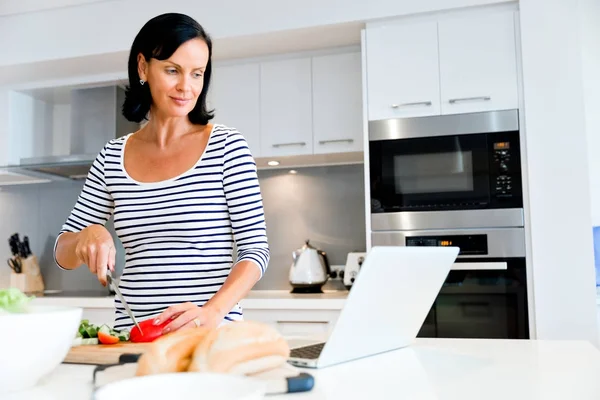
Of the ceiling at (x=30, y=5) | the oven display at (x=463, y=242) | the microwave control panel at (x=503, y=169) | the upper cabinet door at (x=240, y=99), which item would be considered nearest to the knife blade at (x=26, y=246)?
the ceiling at (x=30, y=5)

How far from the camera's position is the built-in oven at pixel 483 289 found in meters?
2.36

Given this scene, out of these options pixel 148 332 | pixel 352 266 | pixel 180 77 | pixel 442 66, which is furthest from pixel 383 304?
pixel 352 266

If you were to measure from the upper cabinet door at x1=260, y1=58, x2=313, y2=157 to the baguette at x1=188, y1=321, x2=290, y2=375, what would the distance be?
6.92 ft

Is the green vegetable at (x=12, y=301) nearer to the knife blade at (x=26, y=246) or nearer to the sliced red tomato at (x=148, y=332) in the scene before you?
the sliced red tomato at (x=148, y=332)

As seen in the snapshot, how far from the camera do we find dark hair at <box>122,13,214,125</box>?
4.28ft

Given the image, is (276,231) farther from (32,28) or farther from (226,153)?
(226,153)

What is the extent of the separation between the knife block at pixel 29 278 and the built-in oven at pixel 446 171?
211 cm

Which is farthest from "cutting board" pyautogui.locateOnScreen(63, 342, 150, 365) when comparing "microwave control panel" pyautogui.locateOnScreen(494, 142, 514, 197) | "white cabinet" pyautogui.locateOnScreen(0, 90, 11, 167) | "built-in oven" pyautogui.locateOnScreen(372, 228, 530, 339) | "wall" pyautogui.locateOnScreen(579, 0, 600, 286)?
"white cabinet" pyautogui.locateOnScreen(0, 90, 11, 167)

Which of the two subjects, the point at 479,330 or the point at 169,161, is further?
the point at 479,330

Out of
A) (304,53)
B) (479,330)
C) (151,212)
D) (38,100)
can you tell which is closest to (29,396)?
(151,212)

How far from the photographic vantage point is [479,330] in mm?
2389

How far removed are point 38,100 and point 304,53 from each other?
169cm

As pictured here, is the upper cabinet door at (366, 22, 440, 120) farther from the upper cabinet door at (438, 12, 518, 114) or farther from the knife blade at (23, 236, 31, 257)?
the knife blade at (23, 236, 31, 257)

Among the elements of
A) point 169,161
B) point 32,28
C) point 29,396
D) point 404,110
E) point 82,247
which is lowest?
point 29,396
